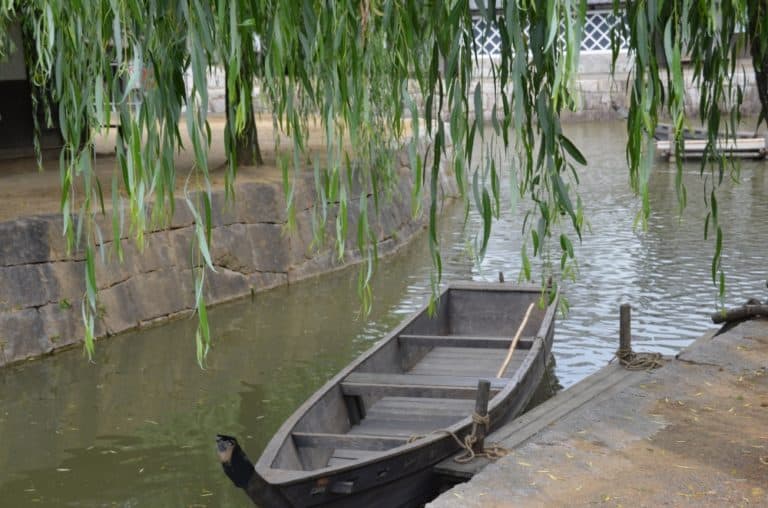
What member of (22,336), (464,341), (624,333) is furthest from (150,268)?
(624,333)

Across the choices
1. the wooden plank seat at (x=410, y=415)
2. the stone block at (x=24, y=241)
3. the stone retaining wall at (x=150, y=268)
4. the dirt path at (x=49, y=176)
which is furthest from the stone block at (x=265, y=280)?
the wooden plank seat at (x=410, y=415)

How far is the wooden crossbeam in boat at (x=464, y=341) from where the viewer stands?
26.6 ft

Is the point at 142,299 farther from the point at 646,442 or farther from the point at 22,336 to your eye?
the point at 646,442

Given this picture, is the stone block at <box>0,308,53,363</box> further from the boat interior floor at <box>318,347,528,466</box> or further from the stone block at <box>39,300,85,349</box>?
the boat interior floor at <box>318,347,528,466</box>

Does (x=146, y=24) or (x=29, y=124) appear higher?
(x=146, y=24)

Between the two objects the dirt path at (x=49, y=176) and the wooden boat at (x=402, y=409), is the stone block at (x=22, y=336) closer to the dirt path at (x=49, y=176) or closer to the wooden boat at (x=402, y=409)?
the dirt path at (x=49, y=176)

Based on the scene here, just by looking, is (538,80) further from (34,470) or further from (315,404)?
(34,470)

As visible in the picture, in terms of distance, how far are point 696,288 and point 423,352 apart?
13.2ft

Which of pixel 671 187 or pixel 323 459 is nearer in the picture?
pixel 323 459

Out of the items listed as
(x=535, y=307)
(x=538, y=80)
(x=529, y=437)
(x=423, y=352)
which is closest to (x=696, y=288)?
(x=535, y=307)

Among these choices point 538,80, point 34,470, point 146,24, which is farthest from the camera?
point 34,470

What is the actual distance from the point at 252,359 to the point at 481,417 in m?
4.17

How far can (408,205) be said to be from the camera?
15.6m

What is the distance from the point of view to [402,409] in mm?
7266
